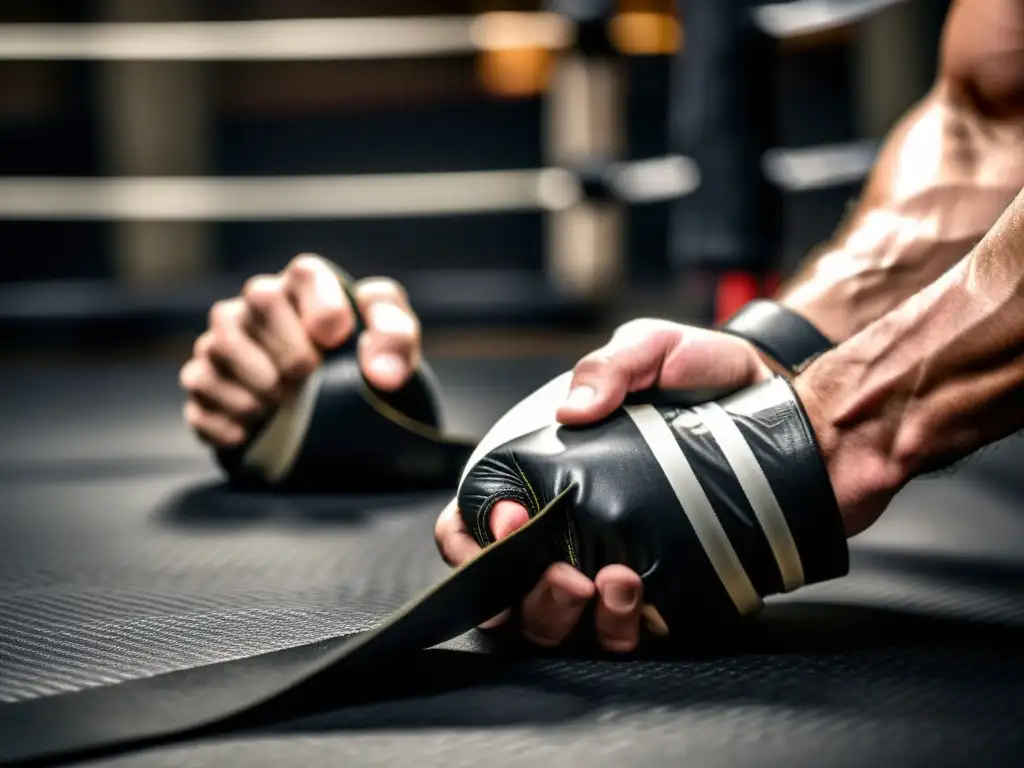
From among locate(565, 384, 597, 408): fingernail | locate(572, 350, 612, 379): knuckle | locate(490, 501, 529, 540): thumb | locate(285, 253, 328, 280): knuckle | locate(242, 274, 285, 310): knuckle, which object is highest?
locate(572, 350, 612, 379): knuckle

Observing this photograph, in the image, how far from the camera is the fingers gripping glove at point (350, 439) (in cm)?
97

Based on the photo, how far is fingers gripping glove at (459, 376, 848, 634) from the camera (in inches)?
A: 22.3

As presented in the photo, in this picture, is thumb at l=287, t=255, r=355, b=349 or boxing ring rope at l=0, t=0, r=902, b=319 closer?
thumb at l=287, t=255, r=355, b=349

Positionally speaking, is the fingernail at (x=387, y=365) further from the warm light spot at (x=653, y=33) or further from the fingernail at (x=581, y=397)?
the warm light spot at (x=653, y=33)

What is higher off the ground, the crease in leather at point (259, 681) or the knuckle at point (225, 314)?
the knuckle at point (225, 314)

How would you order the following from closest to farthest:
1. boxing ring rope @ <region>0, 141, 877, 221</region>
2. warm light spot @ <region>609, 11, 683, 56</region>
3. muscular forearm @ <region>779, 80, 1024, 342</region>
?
muscular forearm @ <region>779, 80, 1024, 342</region> → boxing ring rope @ <region>0, 141, 877, 221</region> → warm light spot @ <region>609, 11, 683, 56</region>

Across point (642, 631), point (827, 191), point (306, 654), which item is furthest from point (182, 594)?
point (827, 191)

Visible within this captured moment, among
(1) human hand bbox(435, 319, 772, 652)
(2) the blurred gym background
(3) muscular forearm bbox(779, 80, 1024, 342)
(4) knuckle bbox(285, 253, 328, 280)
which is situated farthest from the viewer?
(2) the blurred gym background

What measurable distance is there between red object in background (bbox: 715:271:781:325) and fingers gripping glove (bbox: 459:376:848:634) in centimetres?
111

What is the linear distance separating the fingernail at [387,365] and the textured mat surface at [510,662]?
4.2 inches

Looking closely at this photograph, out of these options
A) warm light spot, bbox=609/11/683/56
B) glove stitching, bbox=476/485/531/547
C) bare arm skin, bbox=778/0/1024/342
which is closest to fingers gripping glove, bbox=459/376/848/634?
glove stitching, bbox=476/485/531/547

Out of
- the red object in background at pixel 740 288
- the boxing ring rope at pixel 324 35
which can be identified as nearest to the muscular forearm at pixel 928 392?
the boxing ring rope at pixel 324 35

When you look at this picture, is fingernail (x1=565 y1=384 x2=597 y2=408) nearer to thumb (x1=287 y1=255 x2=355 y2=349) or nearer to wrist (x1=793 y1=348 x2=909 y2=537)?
wrist (x1=793 y1=348 x2=909 y2=537)

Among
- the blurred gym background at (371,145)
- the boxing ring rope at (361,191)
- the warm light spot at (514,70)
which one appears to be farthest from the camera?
the warm light spot at (514,70)
